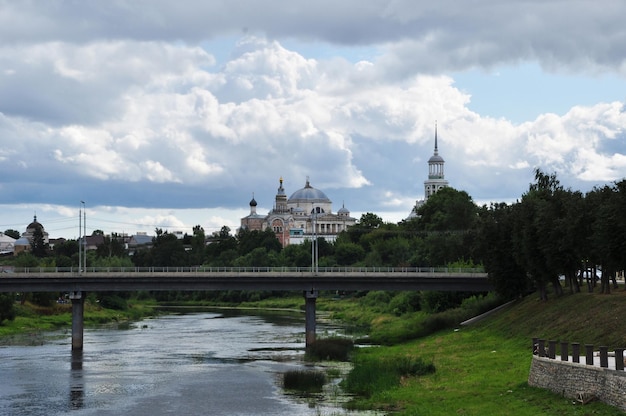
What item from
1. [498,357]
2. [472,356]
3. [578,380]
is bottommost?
[472,356]

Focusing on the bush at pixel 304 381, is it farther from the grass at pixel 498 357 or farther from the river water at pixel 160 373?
the grass at pixel 498 357

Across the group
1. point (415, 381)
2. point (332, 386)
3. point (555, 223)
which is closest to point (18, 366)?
point (332, 386)

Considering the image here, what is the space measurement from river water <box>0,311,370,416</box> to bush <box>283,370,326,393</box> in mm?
1016

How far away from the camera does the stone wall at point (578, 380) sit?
4609 cm

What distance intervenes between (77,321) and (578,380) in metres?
71.4

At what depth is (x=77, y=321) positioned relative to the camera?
112 m

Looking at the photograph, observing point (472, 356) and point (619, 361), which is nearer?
point (619, 361)

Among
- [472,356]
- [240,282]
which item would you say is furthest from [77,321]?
[472,356]

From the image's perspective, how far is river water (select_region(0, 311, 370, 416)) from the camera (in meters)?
66.1

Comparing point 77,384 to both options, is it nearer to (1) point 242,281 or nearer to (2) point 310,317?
(2) point 310,317

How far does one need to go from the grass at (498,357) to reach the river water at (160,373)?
19.0ft

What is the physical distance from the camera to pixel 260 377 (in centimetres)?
8175

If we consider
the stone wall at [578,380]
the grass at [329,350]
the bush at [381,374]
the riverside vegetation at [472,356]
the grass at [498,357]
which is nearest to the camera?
the stone wall at [578,380]

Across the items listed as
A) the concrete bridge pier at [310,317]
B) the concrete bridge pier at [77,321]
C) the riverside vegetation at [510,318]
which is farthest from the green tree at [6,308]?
the concrete bridge pier at [310,317]
